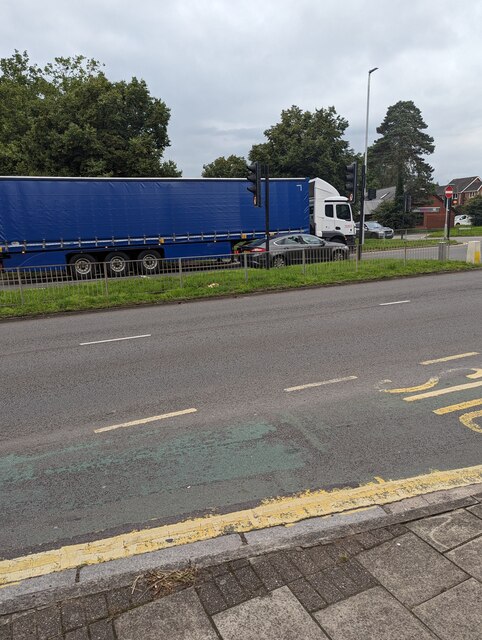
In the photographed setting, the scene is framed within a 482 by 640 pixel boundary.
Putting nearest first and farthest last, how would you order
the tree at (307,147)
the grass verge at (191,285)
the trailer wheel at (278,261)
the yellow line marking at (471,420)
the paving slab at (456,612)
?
the paving slab at (456,612) < the yellow line marking at (471,420) < the grass verge at (191,285) < the trailer wheel at (278,261) < the tree at (307,147)

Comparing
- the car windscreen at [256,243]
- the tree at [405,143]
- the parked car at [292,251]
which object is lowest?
the parked car at [292,251]

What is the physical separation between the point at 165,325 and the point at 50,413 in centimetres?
480

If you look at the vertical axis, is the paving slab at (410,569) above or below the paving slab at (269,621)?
above

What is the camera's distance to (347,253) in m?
17.8

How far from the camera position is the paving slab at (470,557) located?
2.39 metres

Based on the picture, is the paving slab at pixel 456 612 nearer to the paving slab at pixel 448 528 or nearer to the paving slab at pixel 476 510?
the paving slab at pixel 448 528

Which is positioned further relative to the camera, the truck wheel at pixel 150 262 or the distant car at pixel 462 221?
the distant car at pixel 462 221

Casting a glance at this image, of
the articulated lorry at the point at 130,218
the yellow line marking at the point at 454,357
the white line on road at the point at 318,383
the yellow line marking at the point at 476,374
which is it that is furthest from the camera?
the articulated lorry at the point at 130,218

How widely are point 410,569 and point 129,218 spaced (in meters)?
18.3

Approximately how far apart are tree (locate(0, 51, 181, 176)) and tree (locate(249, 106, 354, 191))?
11.6 meters

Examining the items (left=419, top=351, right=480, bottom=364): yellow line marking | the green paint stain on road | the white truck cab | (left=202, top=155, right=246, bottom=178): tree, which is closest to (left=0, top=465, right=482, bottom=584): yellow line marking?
the green paint stain on road

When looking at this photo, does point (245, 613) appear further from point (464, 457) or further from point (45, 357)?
point (45, 357)

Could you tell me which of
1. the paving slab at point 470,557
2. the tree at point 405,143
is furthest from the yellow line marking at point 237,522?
the tree at point 405,143

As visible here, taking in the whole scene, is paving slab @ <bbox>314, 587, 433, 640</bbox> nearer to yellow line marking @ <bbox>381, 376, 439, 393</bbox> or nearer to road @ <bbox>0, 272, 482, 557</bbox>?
road @ <bbox>0, 272, 482, 557</bbox>
